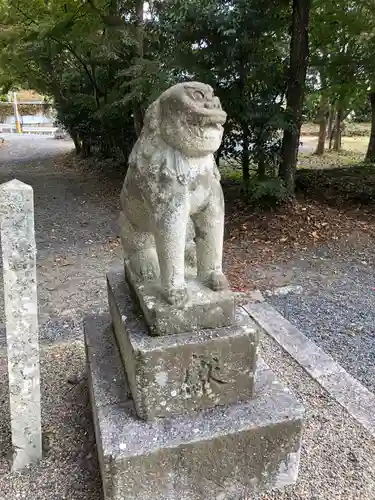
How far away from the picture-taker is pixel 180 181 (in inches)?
74.5

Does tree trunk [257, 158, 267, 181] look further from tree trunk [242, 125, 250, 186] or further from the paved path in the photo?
the paved path

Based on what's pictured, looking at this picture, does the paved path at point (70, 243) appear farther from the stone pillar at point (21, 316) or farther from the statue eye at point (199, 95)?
the statue eye at point (199, 95)

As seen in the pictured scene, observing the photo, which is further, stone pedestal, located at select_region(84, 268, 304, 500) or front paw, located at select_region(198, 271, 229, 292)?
front paw, located at select_region(198, 271, 229, 292)

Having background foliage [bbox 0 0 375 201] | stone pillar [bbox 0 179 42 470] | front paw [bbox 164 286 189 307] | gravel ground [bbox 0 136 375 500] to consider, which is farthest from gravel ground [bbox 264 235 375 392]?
stone pillar [bbox 0 179 42 470]

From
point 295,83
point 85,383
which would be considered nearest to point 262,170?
point 295,83

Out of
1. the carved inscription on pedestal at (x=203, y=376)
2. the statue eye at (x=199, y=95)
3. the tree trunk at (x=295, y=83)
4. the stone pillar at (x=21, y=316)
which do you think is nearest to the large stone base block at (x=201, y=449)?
the carved inscription on pedestal at (x=203, y=376)

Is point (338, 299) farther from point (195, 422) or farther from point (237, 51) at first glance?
point (237, 51)

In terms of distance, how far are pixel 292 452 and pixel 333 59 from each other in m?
6.91

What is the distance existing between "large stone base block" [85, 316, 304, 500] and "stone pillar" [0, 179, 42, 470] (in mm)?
360

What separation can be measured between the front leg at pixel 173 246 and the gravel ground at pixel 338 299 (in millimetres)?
1839

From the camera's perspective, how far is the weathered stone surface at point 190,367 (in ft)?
6.42

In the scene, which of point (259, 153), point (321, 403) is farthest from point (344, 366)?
point (259, 153)

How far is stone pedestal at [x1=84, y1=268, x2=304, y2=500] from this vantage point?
A: 1939mm

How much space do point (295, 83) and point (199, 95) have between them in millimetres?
4956
